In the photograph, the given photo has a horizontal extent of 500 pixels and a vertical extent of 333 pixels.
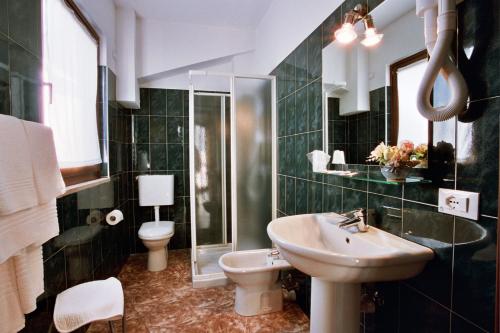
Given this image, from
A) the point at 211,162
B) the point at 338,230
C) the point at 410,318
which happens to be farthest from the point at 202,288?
the point at 410,318

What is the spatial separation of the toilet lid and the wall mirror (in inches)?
77.2

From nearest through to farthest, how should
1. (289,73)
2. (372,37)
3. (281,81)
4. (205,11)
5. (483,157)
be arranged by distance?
(483,157) → (372,37) → (289,73) → (281,81) → (205,11)

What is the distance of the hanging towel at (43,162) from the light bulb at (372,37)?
162cm

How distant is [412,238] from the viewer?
1.10m

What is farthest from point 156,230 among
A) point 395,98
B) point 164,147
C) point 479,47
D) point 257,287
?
point 479,47

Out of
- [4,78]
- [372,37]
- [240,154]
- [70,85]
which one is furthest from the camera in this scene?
[240,154]

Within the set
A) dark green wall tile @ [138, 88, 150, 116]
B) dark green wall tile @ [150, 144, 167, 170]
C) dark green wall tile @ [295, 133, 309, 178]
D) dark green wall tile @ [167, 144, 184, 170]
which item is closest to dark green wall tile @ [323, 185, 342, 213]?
dark green wall tile @ [295, 133, 309, 178]

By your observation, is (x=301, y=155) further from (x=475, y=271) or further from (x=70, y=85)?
(x=70, y=85)

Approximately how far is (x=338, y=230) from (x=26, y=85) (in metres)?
1.72

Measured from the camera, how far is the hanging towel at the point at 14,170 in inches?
32.7

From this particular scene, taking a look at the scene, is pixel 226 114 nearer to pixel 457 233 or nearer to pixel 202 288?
pixel 202 288

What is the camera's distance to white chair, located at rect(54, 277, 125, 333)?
128 cm

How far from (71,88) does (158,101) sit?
4.82 ft

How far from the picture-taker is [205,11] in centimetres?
279
